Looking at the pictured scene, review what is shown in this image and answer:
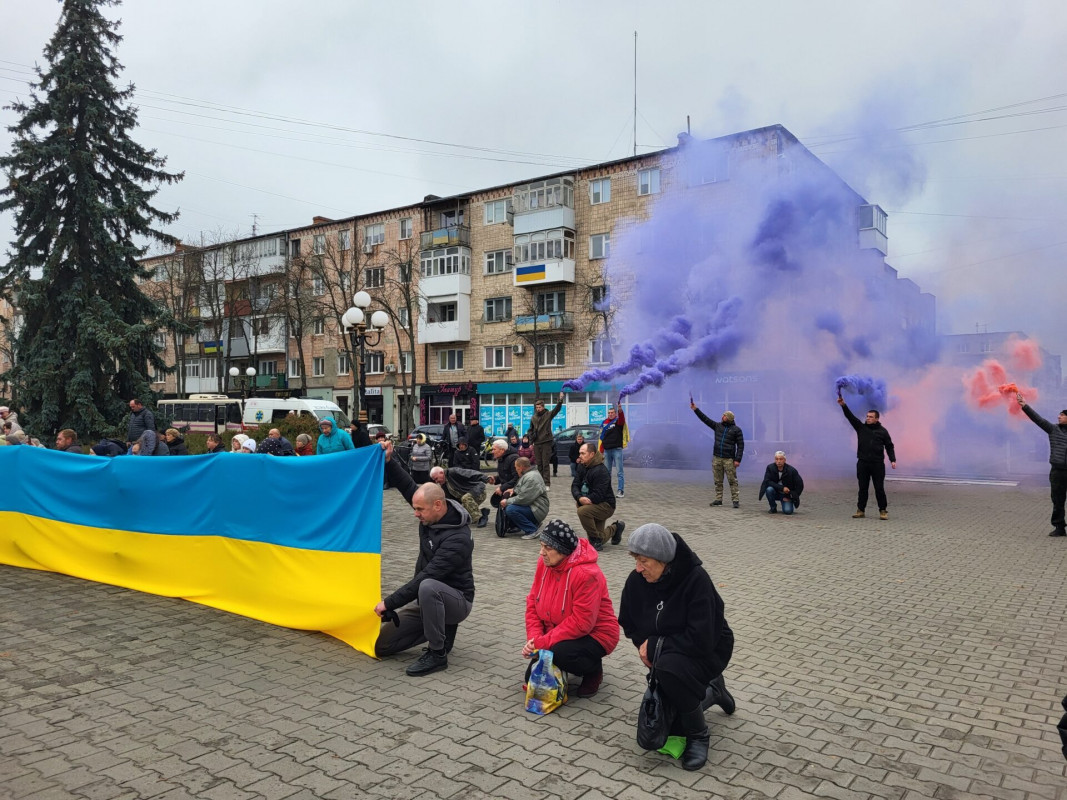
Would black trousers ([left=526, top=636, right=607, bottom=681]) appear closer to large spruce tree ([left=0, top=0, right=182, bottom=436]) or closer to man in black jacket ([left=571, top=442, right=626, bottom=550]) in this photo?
man in black jacket ([left=571, top=442, right=626, bottom=550])

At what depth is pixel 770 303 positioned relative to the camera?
21.0 meters

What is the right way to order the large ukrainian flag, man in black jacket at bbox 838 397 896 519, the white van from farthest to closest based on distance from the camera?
1. the white van
2. man in black jacket at bbox 838 397 896 519
3. the large ukrainian flag

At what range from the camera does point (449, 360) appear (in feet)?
159

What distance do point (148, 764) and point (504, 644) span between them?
293 cm

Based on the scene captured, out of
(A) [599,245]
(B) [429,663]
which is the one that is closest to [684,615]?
(B) [429,663]

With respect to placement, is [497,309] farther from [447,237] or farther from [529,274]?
[447,237]

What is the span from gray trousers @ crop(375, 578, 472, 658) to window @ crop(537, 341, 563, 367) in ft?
122

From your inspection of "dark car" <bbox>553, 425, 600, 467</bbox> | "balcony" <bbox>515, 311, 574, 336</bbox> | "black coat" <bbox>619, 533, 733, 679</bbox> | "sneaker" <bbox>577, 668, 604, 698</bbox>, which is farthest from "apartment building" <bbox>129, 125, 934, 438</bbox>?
"black coat" <bbox>619, 533, 733, 679</bbox>

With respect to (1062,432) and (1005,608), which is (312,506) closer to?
(1005,608)

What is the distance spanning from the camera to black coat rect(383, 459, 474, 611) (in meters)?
5.46

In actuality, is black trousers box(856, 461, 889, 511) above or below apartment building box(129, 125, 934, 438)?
below

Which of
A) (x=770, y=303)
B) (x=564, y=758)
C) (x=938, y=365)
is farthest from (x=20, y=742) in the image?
(x=938, y=365)

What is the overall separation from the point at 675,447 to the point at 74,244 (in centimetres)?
2110

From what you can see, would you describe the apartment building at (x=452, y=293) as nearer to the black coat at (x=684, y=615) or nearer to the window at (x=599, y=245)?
the window at (x=599, y=245)
